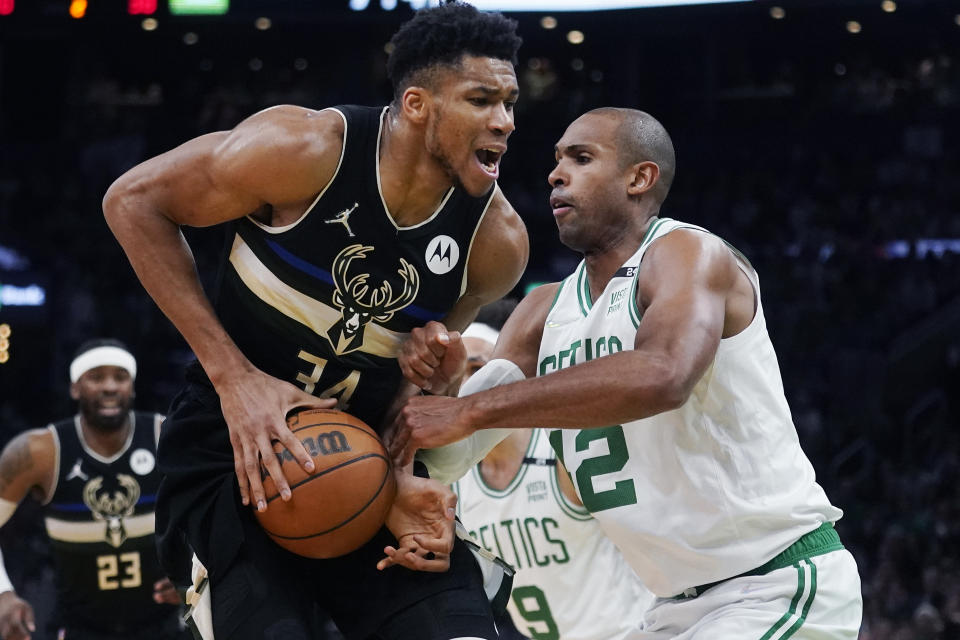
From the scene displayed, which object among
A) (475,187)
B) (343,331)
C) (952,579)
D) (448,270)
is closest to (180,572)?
(343,331)

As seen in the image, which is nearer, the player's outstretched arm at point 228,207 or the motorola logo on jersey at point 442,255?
the player's outstretched arm at point 228,207

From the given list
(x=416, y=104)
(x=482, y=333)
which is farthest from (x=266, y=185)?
(x=482, y=333)

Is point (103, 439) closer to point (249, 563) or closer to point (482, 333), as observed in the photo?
point (482, 333)

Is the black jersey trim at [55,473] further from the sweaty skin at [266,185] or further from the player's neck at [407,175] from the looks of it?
the player's neck at [407,175]

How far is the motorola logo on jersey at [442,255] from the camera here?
136 inches

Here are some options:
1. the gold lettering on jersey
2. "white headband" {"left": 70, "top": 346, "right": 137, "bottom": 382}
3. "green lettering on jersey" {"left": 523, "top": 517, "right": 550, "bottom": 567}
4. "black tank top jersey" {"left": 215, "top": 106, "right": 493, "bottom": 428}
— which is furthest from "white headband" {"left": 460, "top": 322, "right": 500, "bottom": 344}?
"white headband" {"left": 70, "top": 346, "right": 137, "bottom": 382}

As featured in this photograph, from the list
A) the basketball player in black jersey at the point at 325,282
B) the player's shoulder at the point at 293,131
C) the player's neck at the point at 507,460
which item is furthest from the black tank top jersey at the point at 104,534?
the player's shoulder at the point at 293,131

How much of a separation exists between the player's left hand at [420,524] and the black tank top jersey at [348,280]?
34 centimetres

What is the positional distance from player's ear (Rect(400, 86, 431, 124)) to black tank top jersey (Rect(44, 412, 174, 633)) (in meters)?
3.92

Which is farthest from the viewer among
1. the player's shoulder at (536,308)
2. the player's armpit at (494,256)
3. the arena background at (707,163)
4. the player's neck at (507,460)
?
the arena background at (707,163)

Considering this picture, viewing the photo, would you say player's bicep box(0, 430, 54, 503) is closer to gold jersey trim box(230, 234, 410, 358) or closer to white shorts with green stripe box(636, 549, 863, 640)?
gold jersey trim box(230, 234, 410, 358)

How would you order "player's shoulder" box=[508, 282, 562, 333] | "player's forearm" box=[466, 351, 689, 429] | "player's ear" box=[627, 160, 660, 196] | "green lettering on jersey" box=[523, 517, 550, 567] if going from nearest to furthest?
"player's forearm" box=[466, 351, 689, 429] < "player's ear" box=[627, 160, 660, 196] < "player's shoulder" box=[508, 282, 562, 333] < "green lettering on jersey" box=[523, 517, 550, 567]

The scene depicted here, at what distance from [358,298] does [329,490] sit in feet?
1.88

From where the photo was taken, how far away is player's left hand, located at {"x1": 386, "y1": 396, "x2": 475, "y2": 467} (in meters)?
3.32
